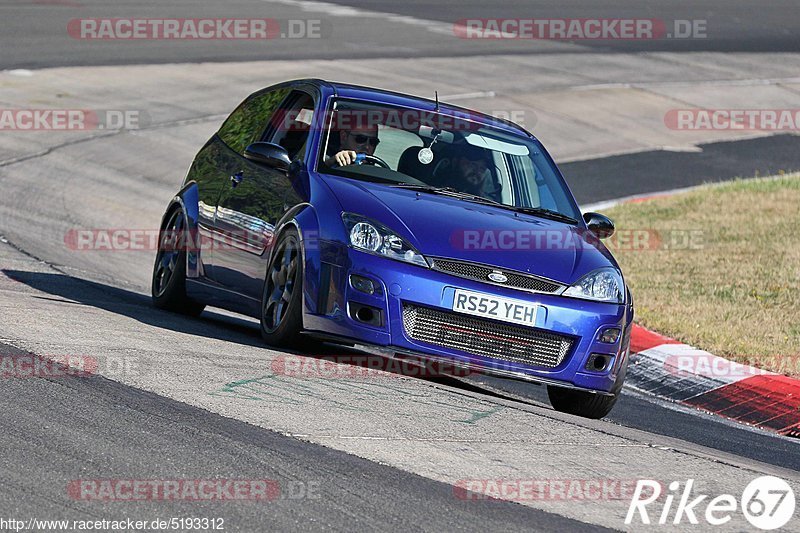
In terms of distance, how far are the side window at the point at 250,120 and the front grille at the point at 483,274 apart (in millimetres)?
2373

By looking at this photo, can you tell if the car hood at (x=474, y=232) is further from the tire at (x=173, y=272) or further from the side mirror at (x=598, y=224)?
the tire at (x=173, y=272)

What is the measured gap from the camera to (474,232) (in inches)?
304

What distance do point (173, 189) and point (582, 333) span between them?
9.69 metres

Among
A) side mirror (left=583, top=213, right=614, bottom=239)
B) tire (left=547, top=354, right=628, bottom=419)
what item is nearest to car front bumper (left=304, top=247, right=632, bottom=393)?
tire (left=547, top=354, right=628, bottom=419)

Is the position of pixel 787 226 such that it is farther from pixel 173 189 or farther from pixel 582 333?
pixel 582 333

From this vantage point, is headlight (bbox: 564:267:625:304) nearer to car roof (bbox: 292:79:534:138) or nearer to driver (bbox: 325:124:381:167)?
driver (bbox: 325:124:381:167)

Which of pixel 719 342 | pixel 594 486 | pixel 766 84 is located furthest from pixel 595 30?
pixel 594 486

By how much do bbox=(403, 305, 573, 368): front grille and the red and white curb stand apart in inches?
78.9

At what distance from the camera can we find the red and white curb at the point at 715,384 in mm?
9016

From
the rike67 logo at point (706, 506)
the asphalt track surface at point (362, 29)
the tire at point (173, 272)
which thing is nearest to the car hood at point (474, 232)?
the tire at point (173, 272)

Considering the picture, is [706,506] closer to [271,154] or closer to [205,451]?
[205,451]

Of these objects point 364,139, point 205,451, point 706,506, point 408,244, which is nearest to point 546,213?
point 364,139

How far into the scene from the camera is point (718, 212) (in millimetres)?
16688

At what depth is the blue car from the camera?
293 inches
